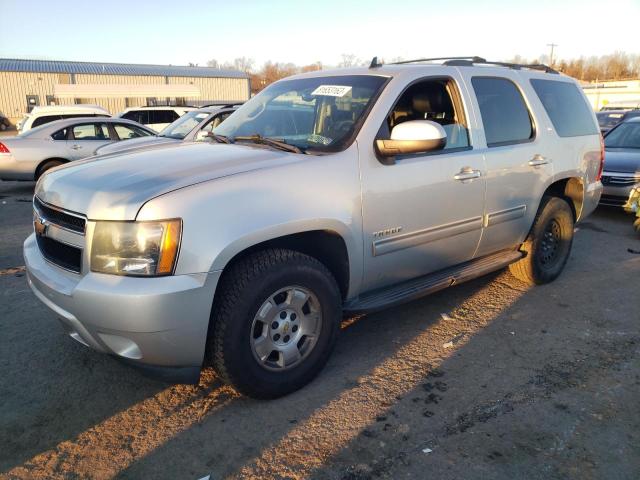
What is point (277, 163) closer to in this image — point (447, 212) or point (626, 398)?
point (447, 212)

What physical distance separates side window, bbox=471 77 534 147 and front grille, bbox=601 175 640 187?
481 cm

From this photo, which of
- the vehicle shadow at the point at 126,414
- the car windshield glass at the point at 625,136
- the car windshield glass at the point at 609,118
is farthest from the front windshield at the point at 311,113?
the car windshield glass at the point at 609,118

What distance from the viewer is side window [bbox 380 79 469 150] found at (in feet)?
12.8

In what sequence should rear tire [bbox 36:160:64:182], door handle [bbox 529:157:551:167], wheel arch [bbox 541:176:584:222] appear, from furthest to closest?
rear tire [bbox 36:160:64:182] → wheel arch [bbox 541:176:584:222] → door handle [bbox 529:157:551:167]

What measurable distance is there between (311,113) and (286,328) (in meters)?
1.59

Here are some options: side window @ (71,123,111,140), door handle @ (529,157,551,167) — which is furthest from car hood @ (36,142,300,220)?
side window @ (71,123,111,140)

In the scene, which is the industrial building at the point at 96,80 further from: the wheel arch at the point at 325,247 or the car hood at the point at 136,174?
the wheel arch at the point at 325,247

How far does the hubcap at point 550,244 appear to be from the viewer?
5.15m

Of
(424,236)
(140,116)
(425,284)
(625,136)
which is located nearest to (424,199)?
(424,236)

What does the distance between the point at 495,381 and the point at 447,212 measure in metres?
1.19

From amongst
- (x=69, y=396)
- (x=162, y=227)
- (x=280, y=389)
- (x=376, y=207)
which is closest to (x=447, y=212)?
(x=376, y=207)

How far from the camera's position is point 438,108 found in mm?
4137

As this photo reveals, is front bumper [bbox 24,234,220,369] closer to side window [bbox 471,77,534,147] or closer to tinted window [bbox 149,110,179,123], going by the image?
side window [bbox 471,77,534,147]

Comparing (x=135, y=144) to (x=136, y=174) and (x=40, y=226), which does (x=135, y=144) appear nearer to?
(x=40, y=226)
